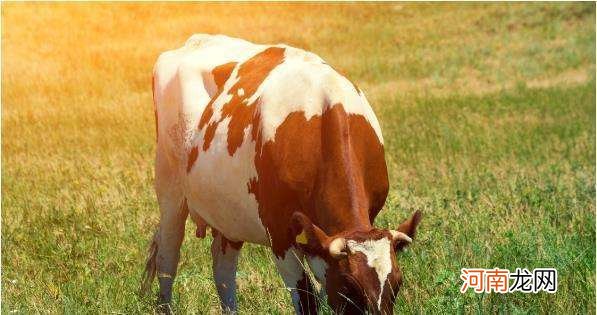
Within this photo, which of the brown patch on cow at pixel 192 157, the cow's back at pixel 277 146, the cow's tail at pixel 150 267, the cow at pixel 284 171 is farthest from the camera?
the cow's tail at pixel 150 267

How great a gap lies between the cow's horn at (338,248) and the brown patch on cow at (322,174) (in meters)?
0.27

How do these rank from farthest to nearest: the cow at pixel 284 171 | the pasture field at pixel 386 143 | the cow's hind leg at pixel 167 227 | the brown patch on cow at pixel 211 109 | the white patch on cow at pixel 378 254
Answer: the cow's hind leg at pixel 167 227
the pasture field at pixel 386 143
the brown patch on cow at pixel 211 109
the cow at pixel 284 171
the white patch on cow at pixel 378 254

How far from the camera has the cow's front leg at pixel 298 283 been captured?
16.9ft

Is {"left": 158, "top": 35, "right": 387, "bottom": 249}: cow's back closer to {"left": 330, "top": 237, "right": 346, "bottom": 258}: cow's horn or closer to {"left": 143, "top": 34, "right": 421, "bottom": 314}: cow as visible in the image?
{"left": 143, "top": 34, "right": 421, "bottom": 314}: cow

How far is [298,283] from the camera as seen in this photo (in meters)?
5.23

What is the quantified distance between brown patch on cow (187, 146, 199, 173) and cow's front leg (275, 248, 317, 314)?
124 centimetres

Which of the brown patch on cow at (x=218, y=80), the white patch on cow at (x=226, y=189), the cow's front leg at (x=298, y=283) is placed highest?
the brown patch on cow at (x=218, y=80)

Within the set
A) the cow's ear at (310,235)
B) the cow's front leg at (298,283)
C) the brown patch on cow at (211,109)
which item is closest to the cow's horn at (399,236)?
the cow's ear at (310,235)

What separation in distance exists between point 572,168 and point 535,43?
58.7ft

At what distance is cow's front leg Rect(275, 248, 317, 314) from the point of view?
5152 millimetres

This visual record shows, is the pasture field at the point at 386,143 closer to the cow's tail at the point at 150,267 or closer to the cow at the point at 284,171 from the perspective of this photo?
the cow's tail at the point at 150,267

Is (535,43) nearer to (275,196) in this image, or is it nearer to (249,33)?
(249,33)

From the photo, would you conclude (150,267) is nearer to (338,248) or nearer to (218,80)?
(218,80)

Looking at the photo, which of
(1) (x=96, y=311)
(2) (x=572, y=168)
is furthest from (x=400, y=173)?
(1) (x=96, y=311)
